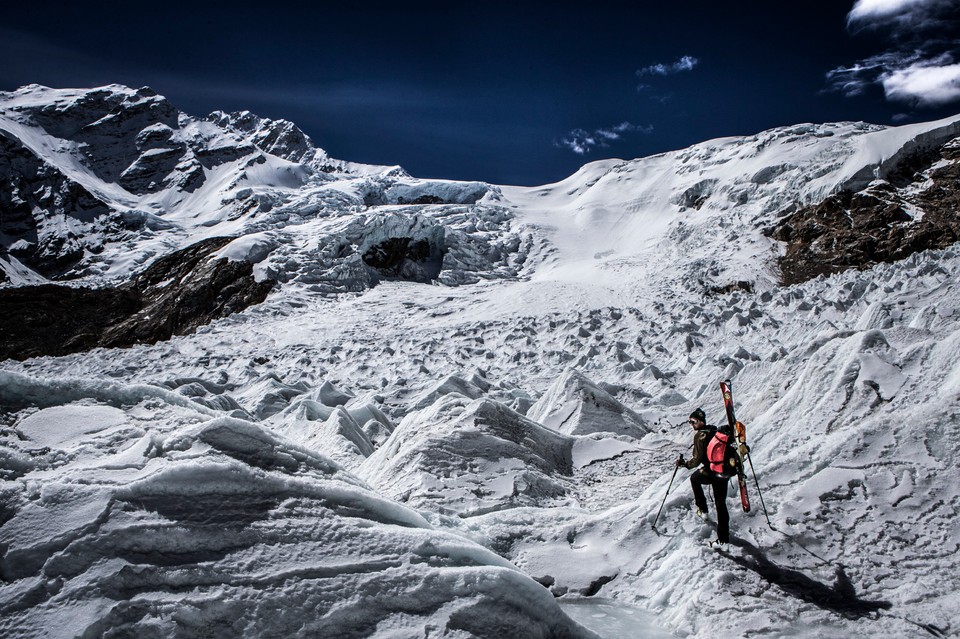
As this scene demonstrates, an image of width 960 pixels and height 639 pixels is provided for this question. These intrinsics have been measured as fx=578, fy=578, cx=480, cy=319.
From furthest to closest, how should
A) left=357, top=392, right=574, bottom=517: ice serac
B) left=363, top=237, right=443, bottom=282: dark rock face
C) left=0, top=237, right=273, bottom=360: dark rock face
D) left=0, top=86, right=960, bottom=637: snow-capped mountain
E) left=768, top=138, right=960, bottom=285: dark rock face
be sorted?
left=363, top=237, right=443, bottom=282: dark rock face
left=0, top=237, right=273, bottom=360: dark rock face
left=768, top=138, right=960, bottom=285: dark rock face
left=357, top=392, right=574, bottom=517: ice serac
left=0, top=86, right=960, bottom=637: snow-capped mountain

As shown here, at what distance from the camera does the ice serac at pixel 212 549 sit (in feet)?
8.38

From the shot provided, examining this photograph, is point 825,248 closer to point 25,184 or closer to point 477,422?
point 477,422

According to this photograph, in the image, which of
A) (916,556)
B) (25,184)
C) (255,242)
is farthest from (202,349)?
(25,184)

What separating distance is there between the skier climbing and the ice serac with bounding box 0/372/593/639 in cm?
183

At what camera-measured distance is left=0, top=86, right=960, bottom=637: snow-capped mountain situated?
2.79 meters

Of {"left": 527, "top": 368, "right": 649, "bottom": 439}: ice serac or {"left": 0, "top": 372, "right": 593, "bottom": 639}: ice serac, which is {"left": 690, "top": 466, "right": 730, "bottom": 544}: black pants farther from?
{"left": 527, "top": 368, "right": 649, "bottom": 439}: ice serac

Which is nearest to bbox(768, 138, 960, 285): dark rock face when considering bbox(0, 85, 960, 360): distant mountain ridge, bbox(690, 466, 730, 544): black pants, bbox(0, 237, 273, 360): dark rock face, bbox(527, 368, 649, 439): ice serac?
bbox(0, 85, 960, 360): distant mountain ridge

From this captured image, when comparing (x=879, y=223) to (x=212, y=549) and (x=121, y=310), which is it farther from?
(x=121, y=310)

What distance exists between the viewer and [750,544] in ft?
14.5

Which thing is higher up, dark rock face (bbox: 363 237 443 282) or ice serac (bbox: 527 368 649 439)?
dark rock face (bbox: 363 237 443 282)

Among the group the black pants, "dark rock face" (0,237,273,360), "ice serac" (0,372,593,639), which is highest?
"ice serac" (0,372,593,639)

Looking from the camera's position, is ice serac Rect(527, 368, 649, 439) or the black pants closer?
the black pants

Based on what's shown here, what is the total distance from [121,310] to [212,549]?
39943 millimetres

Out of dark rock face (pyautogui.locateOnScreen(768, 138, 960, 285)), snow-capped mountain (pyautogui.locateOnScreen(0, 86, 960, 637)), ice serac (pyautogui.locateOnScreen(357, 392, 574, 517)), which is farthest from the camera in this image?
dark rock face (pyautogui.locateOnScreen(768, 138, 960, 285))
